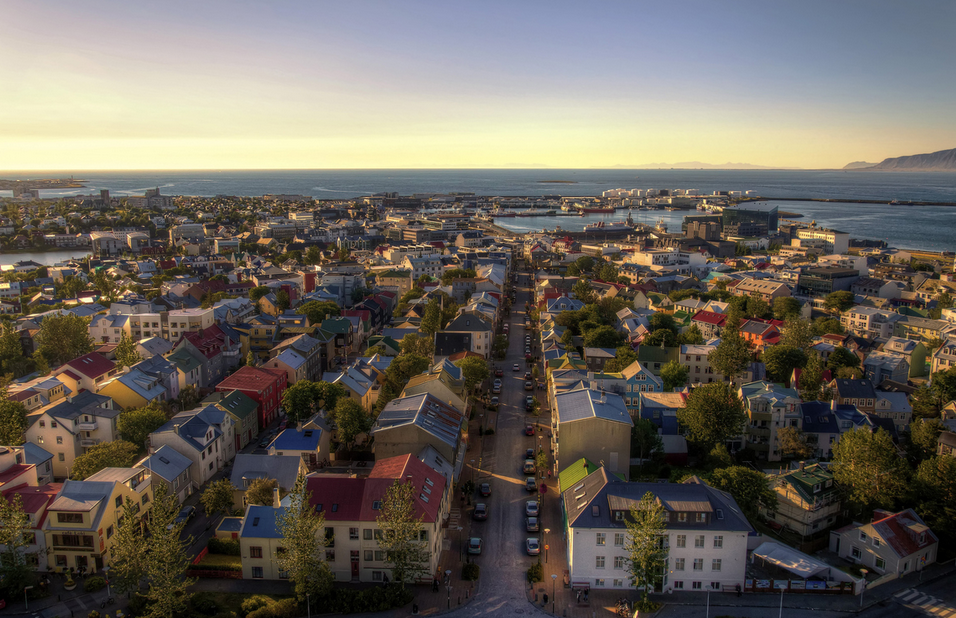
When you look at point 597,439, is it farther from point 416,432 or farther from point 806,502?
point 806,502

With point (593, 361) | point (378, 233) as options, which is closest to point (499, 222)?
point (378, 233)

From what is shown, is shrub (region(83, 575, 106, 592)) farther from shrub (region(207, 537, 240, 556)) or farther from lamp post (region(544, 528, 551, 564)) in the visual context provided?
lamp post (region(544, 528, 551, 564))

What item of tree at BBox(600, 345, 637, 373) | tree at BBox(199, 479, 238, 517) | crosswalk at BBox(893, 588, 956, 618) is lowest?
crosswalk at BBox(893, 588, 956, 618)

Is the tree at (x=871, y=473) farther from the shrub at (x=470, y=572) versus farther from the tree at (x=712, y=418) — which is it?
the shrub at (x=470, y=572)

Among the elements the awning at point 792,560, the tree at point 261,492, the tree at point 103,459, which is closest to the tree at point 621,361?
the awning at point 792,560

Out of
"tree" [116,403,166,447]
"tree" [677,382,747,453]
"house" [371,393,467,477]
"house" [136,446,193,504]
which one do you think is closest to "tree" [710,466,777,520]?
"tree" [677,382,747,453]

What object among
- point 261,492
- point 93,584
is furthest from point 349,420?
point 93,584
